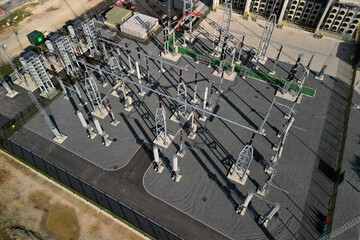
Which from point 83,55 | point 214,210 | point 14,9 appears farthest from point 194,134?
point 14,9

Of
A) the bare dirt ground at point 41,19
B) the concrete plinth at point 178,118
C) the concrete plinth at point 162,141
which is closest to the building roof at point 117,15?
the bare dirt ground at point 41,19

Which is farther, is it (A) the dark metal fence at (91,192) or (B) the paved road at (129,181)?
(B) the paved road at (129,181)

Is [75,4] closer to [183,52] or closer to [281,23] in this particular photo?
[183,52]

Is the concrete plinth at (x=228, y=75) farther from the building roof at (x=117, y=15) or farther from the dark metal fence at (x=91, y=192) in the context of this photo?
the dark metal fence at (x=91, y=192)

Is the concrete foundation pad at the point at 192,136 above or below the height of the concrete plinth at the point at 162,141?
above

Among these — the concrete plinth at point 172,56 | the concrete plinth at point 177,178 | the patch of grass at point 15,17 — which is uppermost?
the patch of grass at point 15,17

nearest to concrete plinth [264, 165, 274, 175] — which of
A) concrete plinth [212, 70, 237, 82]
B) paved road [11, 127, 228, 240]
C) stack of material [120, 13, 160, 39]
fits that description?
paved road [11, 127, 228, 240]

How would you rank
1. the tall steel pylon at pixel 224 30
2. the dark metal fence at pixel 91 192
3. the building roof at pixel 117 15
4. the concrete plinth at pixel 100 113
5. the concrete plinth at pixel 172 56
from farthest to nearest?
1. the building roof at pixel 117 15
2. the concrete plinth at pixel 172 56
3. the tall steel pylon at pixel 224 30
4. the concrete plinth at pixel 100 113
5. the dark metal fence at pixel 91 192
